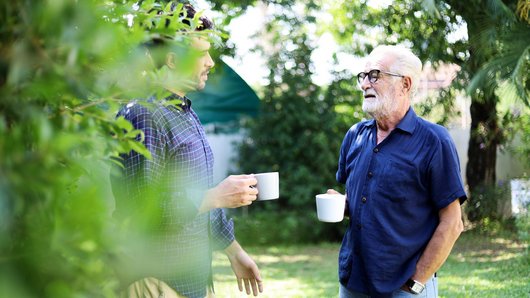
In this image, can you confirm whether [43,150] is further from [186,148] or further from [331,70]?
[331,70]

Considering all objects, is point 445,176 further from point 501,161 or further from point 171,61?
point 501,161

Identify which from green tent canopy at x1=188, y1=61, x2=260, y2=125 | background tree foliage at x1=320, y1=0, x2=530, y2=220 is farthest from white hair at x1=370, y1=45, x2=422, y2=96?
background tree foliage at x1=320, y1=0, x2=530, y2=220

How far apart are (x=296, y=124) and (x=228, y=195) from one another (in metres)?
8.98

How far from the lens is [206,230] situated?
252 cm

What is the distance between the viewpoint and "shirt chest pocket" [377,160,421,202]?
110 inches

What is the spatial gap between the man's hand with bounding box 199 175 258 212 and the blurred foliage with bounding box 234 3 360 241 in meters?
8.57

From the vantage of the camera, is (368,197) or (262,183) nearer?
(262,183)

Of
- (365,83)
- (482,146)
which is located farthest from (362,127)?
(482,146)

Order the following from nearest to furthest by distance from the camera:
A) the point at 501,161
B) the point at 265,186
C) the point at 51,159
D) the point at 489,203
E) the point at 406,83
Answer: the point at 51,159 < the point at 265,186 < the point at 406,83 < the point at 489,203 < the point at 501,161

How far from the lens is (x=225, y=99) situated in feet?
28.5

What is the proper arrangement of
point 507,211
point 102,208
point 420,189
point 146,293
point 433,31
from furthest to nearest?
1. point 507,211
2. point 433,31
3. point 420,189
4. point 146,293
5. point 102,208

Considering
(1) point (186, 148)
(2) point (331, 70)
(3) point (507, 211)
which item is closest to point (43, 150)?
(1) point (186, 148)

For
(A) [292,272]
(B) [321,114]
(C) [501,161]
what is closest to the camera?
(A) [292,272]

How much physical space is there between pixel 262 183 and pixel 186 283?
48 centimetres
